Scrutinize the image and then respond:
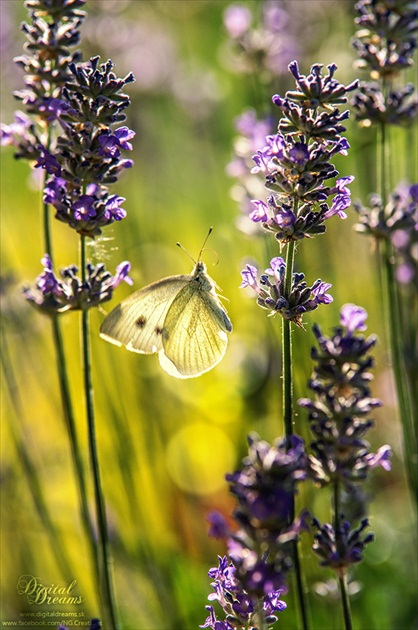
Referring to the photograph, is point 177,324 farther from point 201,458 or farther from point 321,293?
point 201,458

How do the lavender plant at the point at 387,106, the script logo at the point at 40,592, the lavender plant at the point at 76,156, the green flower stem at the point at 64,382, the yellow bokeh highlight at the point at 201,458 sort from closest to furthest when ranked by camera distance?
the lavender plant at the point at 76,156 < the green flower stem at the point at 64,382 < the lavender plant at the point at 387,106 < the script logo at the point at 40,592 < the yellow bokeh highlight at the point at 201,458

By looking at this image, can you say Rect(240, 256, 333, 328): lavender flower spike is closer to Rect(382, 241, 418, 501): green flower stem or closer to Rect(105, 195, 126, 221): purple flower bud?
Rect(105, 195, 126, 221): purple flower bud

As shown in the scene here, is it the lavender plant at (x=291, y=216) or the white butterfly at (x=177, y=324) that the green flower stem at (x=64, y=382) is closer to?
the white butterfly at (x=177, y=324)

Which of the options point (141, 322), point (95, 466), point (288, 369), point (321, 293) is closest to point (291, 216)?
point (321, 293)

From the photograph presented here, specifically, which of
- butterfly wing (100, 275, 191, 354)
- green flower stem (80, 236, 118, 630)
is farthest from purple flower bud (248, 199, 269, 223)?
butterfly wing (100, 275, 191, 354)

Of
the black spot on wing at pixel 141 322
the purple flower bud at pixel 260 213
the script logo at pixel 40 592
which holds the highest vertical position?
the purple flower bud at pixel 260 213

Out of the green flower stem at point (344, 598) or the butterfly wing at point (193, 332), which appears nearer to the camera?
the green flower stem at point (344, 598)

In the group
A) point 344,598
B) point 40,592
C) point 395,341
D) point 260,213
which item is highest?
point 260,213

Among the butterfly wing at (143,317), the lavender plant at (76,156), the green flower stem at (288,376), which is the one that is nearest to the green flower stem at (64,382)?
the lavender plant at (76,156)
